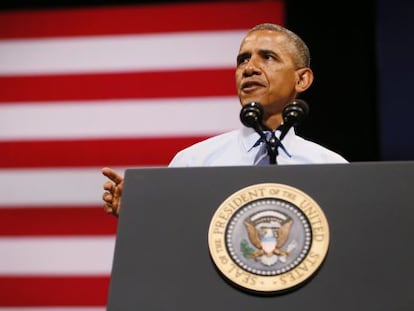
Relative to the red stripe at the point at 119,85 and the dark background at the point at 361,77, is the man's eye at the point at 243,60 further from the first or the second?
the red stripe at the point at 119,85

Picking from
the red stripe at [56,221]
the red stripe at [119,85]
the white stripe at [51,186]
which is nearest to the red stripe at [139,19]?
the red stripe at [119,85]

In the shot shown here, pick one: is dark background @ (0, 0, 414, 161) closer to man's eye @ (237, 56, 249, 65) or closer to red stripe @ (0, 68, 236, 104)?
red stripe @ (0, 68, 236, 104)

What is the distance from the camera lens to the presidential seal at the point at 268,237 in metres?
0.99

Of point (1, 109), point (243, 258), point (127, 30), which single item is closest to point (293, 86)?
point (243, 258)

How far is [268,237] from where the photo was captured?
1024 millimetres

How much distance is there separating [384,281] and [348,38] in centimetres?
172

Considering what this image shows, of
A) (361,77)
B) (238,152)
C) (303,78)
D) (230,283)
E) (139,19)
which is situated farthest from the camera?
(139,19)

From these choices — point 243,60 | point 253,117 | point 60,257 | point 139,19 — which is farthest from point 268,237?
point 139,19

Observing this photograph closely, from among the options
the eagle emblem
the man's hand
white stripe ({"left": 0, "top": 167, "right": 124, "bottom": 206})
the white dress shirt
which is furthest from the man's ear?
white stripe ({"left": 0, "top": 167, "right": 124, "bottom": 206})

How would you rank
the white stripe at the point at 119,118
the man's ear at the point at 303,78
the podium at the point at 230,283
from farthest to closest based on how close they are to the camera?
the white stripe at the point at 119,118 < the man's ear at the point at 303,78 < the podium at the point at 230,283

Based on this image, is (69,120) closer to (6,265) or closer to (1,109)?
(1,109)

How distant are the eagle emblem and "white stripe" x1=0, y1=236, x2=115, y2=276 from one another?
176 cm

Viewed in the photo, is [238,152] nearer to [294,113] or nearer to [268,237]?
[294,113]

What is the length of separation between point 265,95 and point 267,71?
0.22ft
